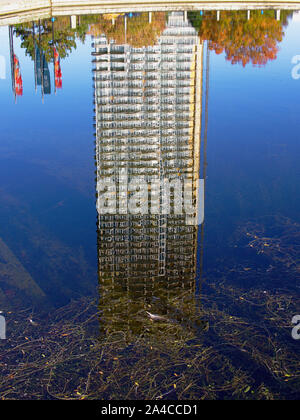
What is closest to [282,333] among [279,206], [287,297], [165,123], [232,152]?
[287,297]

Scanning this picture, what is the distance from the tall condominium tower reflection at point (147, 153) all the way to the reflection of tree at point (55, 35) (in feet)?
4.86

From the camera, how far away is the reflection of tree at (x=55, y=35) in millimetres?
30062

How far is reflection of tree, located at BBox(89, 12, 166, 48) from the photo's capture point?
102 ft

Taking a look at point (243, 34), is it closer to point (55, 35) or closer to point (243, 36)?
point (243, 36)

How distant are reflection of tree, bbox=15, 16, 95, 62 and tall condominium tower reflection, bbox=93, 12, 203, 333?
148 centimetres

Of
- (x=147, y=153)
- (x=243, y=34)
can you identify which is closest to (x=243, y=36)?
(x=243, y=34)

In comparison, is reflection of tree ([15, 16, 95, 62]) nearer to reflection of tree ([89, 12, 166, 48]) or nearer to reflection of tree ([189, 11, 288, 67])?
reflection of tree ([89, 12, 166, 48])

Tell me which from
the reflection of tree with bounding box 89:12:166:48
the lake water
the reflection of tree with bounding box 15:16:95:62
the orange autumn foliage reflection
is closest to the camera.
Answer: the lake water

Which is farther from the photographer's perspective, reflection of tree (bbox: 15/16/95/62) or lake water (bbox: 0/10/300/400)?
reflection of tree (bbox: 15/16/95/62)

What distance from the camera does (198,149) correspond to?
17.2 m

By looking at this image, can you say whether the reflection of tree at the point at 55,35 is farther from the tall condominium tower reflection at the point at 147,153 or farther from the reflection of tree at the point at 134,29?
the tall condominium tower reflection at the point at 147,153

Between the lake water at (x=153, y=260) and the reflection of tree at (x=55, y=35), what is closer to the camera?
the lake water at (x=153, y=260)

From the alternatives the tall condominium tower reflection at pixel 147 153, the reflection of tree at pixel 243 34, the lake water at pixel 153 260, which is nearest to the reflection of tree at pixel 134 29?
the tall condominium tower reflection at pixel 147 153

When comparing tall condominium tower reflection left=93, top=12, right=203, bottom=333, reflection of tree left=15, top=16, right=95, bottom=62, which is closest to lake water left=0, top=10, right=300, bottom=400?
tall condominium tower reflection left=93, top=12, right=203, bottom=333
